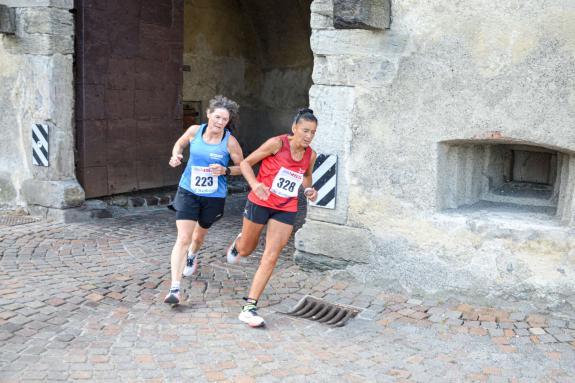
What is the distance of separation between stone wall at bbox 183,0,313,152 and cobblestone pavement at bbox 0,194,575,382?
5.62 m

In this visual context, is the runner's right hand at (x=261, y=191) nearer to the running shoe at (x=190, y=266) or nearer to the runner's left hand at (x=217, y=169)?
the runner's left hand at (x=217, y=169)

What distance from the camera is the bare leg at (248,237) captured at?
5.41 metres

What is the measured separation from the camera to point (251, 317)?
5000mm

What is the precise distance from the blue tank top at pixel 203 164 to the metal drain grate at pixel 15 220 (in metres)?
3.53

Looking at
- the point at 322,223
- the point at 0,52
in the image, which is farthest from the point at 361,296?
the point at 0,52

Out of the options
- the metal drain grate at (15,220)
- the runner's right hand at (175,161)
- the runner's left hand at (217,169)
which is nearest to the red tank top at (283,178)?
the runner's left hand at (217,169)

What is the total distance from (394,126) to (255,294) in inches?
71.0

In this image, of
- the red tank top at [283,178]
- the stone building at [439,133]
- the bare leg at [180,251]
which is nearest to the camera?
the stone building at [439,133]

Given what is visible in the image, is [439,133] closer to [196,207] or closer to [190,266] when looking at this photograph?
[196,207]

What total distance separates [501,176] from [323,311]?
205 cm

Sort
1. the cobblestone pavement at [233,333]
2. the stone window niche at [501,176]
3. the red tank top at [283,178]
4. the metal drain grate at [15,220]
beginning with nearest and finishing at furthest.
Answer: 1. the cobblestone pavement at [233,333]
2. the red tank top at [283,178]
3. the stone window niche at [501,176]
4. the metal drain grate at [15,220]

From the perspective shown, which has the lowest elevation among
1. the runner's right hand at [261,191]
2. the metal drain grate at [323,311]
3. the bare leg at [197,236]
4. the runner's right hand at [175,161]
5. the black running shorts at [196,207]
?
the metal drain grate at [323,311]

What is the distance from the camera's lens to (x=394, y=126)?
568 centimetres

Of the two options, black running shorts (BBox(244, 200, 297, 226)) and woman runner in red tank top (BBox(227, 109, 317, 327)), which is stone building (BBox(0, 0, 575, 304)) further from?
black running shorts (BBox(244, 200, 297, 226))
